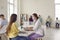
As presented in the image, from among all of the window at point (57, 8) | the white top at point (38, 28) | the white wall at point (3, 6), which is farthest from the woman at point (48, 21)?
the white top at point (38, 28)

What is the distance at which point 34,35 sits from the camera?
13.2ft

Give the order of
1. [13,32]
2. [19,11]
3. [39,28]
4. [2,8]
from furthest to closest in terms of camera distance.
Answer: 1. [19,11]
2. [2,8]
3. [39,28]
4. [13,32]

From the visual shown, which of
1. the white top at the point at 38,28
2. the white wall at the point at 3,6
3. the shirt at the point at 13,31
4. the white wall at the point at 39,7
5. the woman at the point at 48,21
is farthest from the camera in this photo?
the white wall at the point at 39,7

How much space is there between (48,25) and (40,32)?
870 cm

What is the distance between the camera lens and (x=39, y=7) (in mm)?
12781

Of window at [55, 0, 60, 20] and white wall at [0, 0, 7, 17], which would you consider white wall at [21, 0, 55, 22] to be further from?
white wall at [0, 0, 7, 17]

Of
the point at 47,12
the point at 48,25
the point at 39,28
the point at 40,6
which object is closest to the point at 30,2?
the point at 40,6

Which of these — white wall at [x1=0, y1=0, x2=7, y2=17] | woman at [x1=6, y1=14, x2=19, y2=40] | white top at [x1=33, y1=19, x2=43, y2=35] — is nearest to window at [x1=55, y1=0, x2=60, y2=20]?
white wall at [x1=0, y1=0, x2=7, y2=17]

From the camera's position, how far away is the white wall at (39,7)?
12.7 meters

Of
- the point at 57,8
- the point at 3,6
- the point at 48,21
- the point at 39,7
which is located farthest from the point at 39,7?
the point at 3,6

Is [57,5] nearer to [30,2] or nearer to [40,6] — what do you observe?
[40,6]

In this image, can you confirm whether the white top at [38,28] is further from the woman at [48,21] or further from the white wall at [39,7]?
the white wall at [39,7]

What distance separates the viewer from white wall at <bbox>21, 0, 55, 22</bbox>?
12651 millimetres

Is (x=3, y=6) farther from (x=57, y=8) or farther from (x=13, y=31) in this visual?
(x=57, y=8)
